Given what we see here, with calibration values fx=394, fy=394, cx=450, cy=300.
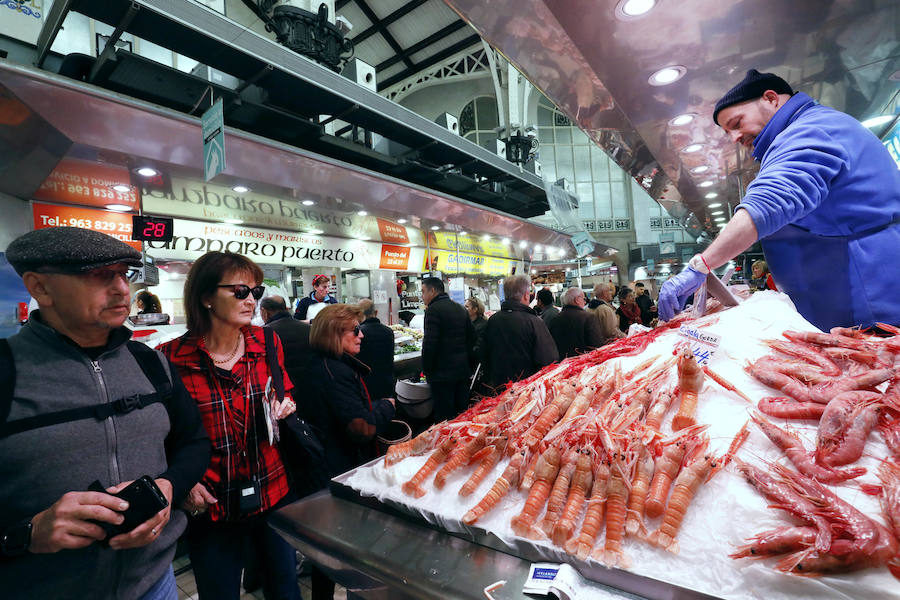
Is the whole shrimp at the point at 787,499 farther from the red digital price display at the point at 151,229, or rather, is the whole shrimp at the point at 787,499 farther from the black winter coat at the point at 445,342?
the red digital price display at the point at 151,229

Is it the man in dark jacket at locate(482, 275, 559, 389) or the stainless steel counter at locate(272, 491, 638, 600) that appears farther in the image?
the man in dark jacket at locate(482, 275, 559, 389)

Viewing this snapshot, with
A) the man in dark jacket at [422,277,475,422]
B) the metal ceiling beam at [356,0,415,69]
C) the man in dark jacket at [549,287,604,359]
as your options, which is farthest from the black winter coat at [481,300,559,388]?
the metal ceiling beam at [356,0,415,69]

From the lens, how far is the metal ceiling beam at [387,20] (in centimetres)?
1301

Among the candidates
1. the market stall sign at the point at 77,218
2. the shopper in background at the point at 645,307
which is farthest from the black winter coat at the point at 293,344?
the shopper in background at the point at 645,307

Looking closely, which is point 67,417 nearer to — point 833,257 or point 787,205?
point 787,205

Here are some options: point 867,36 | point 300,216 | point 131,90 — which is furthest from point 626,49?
point 300,216

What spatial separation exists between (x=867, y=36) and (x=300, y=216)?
6.10m

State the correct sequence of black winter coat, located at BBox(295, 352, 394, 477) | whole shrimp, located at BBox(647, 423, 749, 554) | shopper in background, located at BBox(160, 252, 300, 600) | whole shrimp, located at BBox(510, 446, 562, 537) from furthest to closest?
black winter coat, located at BBox(295, 352, 394, 477)
shopper in background, located at BBox(160, 252, 300, 600)
whole shrimp, located at BBox(510, 446, 562, 537)
whole shrimp, located at BBox(647, 423, 749, 554)

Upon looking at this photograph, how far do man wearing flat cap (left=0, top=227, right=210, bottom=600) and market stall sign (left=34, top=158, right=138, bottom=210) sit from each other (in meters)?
3.28

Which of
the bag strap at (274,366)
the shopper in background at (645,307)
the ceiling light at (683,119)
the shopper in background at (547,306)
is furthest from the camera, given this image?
the shopper in background at (645,307)

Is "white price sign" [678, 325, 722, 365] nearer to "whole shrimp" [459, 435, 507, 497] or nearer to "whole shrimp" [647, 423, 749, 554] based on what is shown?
"whole shrimp" [647, 423, 749, 554]

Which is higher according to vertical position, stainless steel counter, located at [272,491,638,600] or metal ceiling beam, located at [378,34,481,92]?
metal ceiling beam, located at [378,34,481,92]

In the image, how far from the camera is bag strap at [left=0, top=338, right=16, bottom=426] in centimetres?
109

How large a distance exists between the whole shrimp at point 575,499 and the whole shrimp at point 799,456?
468mm
